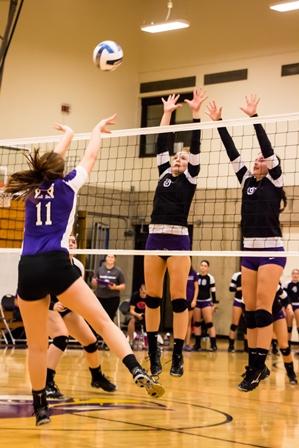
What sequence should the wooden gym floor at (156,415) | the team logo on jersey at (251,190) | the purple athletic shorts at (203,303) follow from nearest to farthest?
the wooden gym floor at (156,415), the team logo on jersey at (251,190), the purple athletic shorts at (203,303)

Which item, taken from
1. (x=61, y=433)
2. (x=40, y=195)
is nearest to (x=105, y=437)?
(x=61, y=433)

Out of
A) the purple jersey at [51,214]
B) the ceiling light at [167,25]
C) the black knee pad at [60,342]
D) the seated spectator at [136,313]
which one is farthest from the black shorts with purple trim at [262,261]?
the ceiling light at [167,25]

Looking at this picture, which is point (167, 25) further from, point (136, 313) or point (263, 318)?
point (263, 318)

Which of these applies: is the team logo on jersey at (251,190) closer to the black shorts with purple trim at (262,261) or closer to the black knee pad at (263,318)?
the black shorts with purple trim at (262,261)

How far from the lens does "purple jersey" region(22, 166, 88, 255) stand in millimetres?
6910

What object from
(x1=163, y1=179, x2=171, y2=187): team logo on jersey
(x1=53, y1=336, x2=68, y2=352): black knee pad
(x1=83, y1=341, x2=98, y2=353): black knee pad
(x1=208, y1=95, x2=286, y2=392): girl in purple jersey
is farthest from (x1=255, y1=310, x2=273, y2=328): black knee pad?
(x1=53, y1=336, x2=68, y2=352): black knee pad

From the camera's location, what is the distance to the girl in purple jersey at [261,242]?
28.6 feet

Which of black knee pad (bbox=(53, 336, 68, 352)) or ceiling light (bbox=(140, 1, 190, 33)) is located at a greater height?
ceiling light (bbox=(140, 1, 190, 33))

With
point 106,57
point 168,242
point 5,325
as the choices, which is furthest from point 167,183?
point 5,325

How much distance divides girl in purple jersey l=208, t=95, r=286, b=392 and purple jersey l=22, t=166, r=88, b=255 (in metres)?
2.45

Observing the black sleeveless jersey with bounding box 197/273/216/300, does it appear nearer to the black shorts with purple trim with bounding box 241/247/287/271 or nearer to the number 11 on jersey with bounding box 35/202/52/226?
the black shorts with purple trim with bounding box 241/247/287/271

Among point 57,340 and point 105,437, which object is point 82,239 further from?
point 105,437

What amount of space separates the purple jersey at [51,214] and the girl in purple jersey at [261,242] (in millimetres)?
2452

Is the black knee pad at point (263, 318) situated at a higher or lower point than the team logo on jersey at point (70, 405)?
higher
